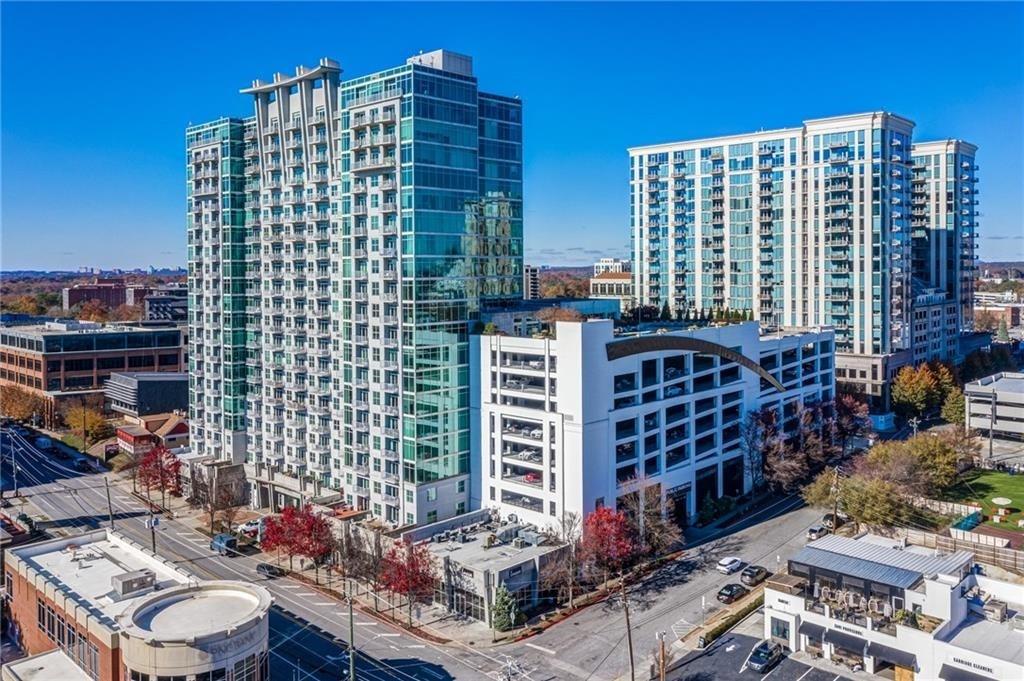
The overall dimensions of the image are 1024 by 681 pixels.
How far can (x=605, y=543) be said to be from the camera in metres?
57.2

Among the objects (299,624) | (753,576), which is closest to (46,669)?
(299,624)

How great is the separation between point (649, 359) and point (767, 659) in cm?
2747

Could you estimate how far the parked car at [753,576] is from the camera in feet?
192

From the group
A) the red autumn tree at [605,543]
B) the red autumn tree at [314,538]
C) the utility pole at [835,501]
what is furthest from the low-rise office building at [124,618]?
the utility pole at [835,501]

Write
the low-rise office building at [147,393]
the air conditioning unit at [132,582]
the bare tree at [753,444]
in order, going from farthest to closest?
the low-rise office building at [147,393]
the bare tree at [753,444]
the air conditioning unit at [132,582]

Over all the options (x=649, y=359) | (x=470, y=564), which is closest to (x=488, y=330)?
(x=649, y=359)

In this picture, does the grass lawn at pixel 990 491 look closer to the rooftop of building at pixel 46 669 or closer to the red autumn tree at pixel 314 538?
the red autumn tree at pixel 314 538

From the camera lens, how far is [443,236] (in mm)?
67938

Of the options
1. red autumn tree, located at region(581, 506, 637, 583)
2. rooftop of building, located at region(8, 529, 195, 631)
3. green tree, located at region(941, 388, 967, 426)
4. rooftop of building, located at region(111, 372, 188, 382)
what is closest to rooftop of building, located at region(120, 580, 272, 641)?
rooftop of building, located at region(8, 529, 195, 631)

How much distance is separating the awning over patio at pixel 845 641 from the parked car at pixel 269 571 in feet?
133

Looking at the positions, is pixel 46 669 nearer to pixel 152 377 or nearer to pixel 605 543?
pixel 605 543

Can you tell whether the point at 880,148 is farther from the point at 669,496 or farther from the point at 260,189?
the point at 260,189

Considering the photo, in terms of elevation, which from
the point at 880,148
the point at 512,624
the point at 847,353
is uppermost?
the point at 880,148

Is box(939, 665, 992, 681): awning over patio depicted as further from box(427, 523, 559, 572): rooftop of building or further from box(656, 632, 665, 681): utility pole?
box(427, 523, 559, 572): rooftop of building
